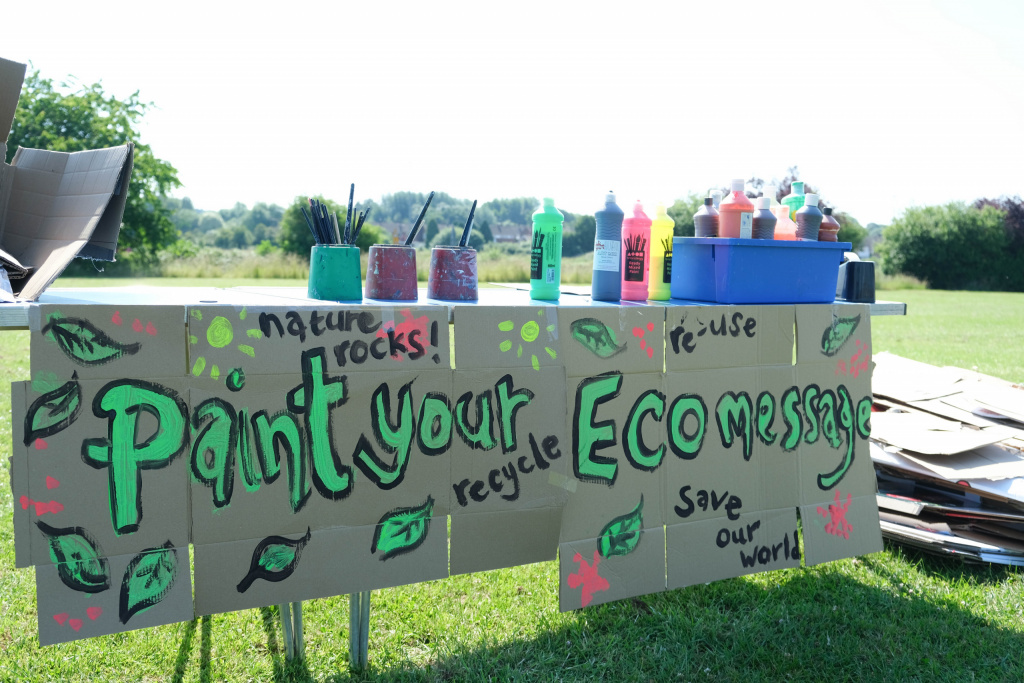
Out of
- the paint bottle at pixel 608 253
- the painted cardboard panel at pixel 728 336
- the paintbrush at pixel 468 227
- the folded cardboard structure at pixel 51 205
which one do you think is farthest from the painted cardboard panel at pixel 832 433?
the folded cardboard structure at pixel 51 205

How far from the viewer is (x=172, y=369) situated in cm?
177

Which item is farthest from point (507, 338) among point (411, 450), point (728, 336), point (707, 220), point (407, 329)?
point (707, 220)

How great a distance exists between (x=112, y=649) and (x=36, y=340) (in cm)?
121

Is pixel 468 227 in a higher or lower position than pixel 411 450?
higher

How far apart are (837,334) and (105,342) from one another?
247 cm

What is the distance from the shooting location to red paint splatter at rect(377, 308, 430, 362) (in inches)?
78.1

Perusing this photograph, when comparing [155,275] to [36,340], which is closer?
[36,340]

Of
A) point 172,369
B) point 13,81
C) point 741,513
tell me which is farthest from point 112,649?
point 741,513

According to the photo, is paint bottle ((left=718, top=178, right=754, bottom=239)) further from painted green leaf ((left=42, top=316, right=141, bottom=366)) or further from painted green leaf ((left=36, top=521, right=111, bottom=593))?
painted green leaf ((left=36, top=521, right=111, bottom=593))

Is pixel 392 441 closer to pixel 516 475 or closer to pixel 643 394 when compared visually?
pixel 516 475

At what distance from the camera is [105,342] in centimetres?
171

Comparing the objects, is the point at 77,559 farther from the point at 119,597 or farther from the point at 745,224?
the point at 745,224

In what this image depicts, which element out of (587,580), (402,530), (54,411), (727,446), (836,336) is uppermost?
(836,336)

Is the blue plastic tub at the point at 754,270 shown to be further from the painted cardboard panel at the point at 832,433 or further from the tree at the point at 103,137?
the tree at the point at 103,137
